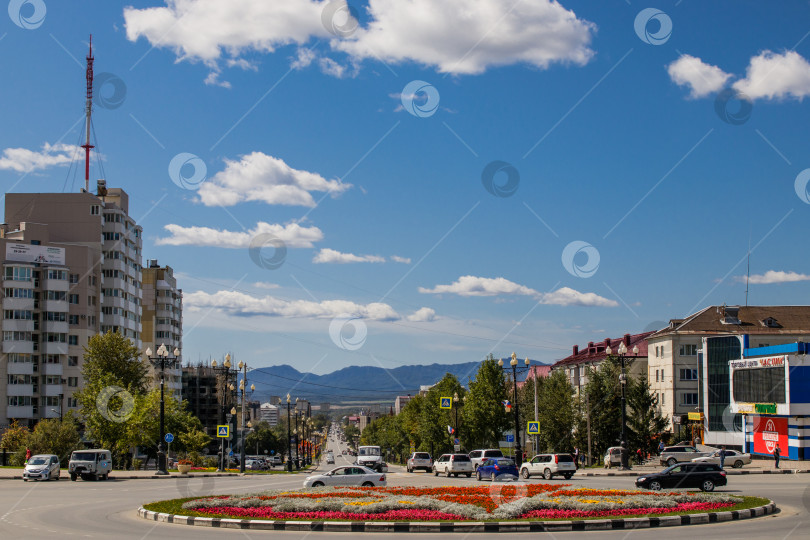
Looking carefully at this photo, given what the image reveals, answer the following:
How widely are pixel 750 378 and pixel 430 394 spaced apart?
1732 inches

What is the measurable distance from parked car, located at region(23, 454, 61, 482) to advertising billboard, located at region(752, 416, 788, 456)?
5098 cm

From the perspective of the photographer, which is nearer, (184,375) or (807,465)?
(807,465)

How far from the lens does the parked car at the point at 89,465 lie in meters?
45.8

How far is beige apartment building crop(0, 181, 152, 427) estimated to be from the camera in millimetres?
98250

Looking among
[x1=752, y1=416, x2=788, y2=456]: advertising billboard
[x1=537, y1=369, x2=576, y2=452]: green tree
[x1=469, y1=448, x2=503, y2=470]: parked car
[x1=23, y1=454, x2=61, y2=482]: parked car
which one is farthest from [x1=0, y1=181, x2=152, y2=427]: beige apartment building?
[x1=752, y1=416, x2=788, y2=456]: advertising billboard

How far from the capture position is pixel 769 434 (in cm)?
6406

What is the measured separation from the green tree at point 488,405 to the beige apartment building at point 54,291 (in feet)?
166

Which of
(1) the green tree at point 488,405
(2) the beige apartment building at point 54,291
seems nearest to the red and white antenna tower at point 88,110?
(2) the beige apartment building at point 54,291

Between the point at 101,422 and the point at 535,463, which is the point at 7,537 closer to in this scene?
the point at 535,463

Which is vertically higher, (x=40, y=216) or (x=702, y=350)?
(x=40, y=216)

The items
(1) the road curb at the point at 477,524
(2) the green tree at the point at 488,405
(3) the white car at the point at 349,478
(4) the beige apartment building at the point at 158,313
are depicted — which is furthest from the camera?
(4) the beige apartment building at the point at 158,313

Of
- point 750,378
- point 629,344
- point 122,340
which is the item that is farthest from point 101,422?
point 629,344

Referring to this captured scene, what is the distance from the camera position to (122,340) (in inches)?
2655

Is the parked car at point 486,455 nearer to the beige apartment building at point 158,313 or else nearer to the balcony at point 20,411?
the balcony at point 20,411
